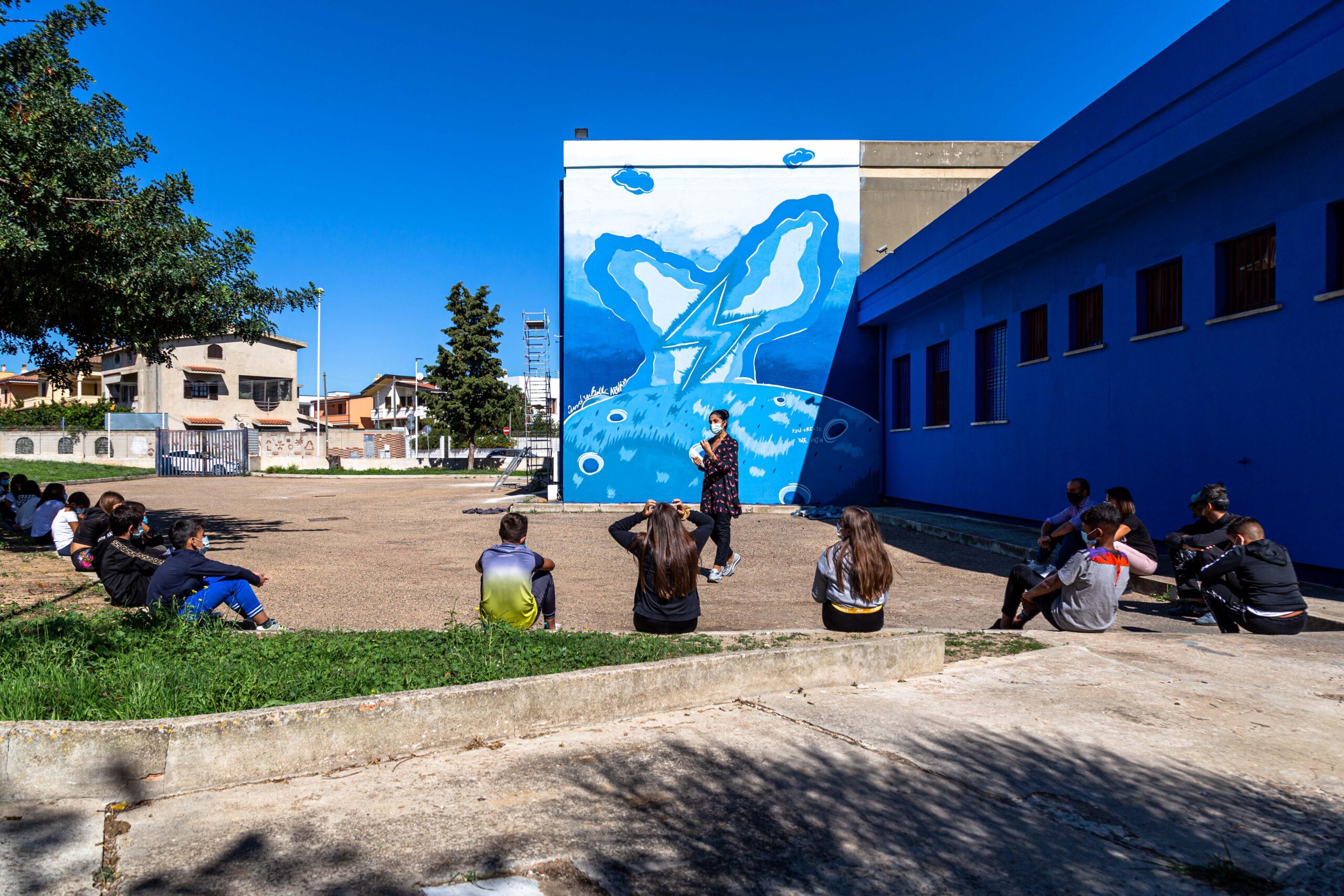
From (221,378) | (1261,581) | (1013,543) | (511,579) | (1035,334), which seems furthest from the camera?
(221,378)

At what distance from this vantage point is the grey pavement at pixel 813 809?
2.93 m

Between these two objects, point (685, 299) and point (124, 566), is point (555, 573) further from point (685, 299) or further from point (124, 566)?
point (685, 299)

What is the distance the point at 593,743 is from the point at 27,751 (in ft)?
7.21

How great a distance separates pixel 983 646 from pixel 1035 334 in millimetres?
9783

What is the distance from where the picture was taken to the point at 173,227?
36.8ft

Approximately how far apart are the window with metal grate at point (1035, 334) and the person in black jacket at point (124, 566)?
474 inches

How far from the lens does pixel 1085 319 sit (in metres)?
13.2

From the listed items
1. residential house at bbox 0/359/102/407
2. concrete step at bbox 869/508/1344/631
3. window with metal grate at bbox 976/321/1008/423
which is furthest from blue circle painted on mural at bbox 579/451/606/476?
residential house at bbox 0/359/102/407

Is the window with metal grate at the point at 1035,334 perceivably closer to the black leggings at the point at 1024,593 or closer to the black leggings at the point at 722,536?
the black leggings at the point at 722,536

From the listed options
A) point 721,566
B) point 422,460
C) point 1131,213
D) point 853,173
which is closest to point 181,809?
point 721,566

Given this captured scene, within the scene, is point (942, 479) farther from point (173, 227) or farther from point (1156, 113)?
point (173, 227)

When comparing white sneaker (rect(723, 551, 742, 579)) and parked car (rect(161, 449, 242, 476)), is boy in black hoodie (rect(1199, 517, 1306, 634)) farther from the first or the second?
parked car (rect(161, 449, 242, 476))

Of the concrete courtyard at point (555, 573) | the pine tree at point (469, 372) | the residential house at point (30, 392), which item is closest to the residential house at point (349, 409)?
the residential house at point (30, 392)
